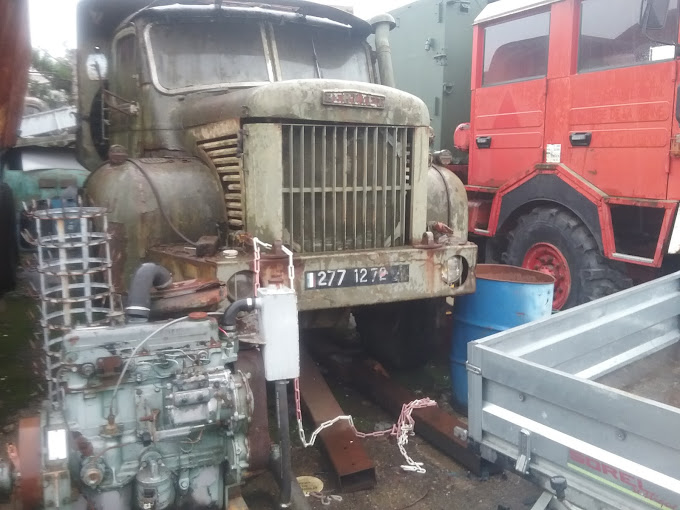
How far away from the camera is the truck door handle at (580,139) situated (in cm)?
519

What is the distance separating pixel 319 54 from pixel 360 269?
194cm

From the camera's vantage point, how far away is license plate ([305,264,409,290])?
3328 millimetres

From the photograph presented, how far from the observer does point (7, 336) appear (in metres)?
5.35

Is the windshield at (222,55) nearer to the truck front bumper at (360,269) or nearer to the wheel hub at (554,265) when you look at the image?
the truck front bumper at (360,269)

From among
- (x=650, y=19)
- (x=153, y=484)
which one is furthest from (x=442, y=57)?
(x=153, y=484)

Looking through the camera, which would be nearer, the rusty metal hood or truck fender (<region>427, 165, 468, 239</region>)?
the rusty metal hood

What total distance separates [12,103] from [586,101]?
440cm

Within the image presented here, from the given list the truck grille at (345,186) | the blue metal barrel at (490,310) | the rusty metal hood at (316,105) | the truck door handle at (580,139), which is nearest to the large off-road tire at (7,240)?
the rusty metal hood at (316,105)

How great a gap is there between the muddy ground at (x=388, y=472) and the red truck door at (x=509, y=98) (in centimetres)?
242

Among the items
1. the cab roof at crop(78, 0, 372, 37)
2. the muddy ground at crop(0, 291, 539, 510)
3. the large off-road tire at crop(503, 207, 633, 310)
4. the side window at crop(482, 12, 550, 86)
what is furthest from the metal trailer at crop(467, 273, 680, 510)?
the side window at crop(482, 12, 550, 86)

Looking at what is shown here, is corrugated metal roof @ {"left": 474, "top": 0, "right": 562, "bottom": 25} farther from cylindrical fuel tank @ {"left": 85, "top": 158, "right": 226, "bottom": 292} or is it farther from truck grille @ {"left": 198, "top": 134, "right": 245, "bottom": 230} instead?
cylindrical fuel tank @ {"left": 85, "top": 158, "right": 226, "bottom": 292}

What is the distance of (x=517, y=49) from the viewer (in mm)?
5957

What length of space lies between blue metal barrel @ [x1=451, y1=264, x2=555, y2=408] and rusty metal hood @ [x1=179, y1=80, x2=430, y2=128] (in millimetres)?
1153

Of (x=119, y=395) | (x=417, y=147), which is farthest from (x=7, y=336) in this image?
(x=417, y=147)
